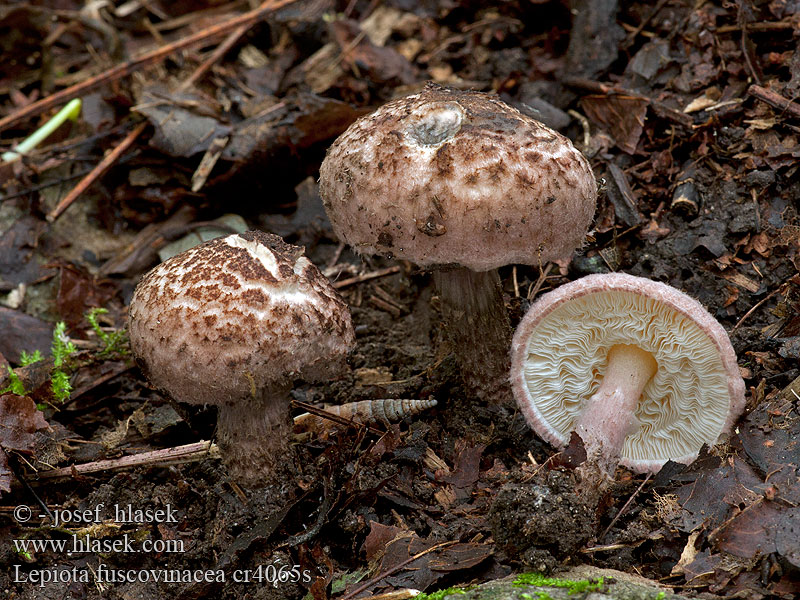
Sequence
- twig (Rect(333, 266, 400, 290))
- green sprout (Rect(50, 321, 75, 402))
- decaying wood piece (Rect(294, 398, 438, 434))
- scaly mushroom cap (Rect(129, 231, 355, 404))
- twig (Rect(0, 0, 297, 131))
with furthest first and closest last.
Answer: twig (Rect(0, 0, 297, 131))
twig (Rect(333, 266, 400, 290))
green sprout (Rect(50, 321, 75, 402))
decaying wood piece (Rect(294, 398, 438, 434))
scaly mushroom cap (Rect(129, 231, 355, 404))

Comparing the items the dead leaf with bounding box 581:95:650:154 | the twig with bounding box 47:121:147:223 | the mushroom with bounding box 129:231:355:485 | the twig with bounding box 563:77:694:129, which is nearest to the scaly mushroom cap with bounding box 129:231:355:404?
the mushroom with bounding box 129:231:355:485

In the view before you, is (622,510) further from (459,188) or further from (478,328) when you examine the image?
(459,188)

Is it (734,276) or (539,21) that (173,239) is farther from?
(734,276)

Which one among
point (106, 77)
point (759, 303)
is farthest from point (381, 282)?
point (106, 77)

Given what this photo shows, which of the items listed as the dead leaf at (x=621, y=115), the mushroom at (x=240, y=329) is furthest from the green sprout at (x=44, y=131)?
the dead leaf at (x=621, y=115)

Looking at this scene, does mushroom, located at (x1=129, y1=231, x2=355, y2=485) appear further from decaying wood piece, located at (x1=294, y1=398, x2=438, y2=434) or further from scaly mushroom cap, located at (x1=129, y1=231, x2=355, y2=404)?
decaying wood piece, located at (x1=294, y1=398, x2=438, y2=434)
